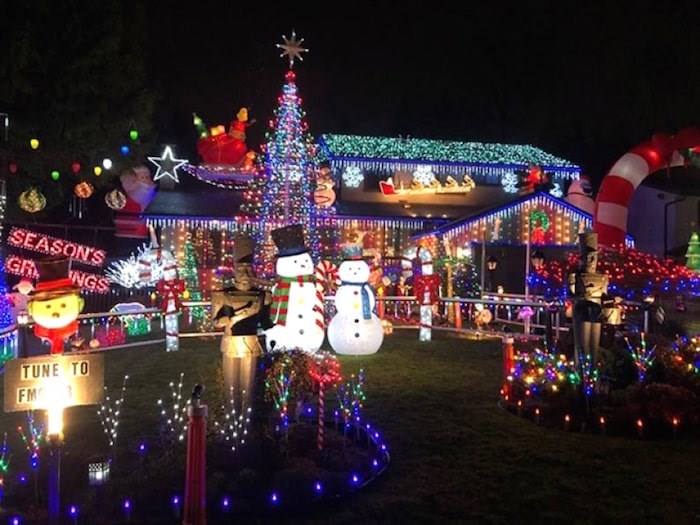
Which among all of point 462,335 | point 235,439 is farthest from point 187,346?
point 235,439

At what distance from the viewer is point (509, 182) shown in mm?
27531

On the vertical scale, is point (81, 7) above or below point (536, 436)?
above

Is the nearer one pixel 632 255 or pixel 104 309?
pixel 632 255

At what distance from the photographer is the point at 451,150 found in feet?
90.8

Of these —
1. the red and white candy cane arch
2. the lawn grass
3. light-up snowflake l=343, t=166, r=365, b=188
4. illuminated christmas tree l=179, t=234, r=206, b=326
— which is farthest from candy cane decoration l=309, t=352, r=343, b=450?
light-up snowflake l=343, t=166, r=365, b=188

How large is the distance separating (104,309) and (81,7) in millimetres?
9159

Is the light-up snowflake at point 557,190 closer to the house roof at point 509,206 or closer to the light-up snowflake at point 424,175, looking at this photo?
the house roof at point 509,206

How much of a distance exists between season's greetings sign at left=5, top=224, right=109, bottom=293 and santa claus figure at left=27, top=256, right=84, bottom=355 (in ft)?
29.8

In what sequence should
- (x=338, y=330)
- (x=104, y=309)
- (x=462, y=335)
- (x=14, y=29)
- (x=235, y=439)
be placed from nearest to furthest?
(x=235, y=439), (x=338, y=330), (x=14, y=29), (x=462, y=335), (x=104, y=309)

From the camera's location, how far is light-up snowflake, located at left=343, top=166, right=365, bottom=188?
26.3 metres

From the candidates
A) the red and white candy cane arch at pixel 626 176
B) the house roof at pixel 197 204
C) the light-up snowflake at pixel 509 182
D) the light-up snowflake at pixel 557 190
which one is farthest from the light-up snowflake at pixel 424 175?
the red and white candy cane arch at pixel 626 176

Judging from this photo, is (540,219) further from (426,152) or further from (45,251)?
(45,251)

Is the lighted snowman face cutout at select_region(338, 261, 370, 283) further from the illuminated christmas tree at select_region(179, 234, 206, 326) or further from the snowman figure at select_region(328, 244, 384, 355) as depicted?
the illuminated christmas tree at select_region(179, 234, 206, 326)

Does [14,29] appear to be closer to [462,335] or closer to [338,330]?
[338,330]
